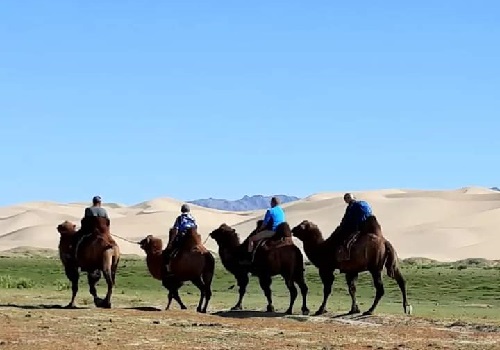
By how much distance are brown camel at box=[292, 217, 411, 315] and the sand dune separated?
181 ft

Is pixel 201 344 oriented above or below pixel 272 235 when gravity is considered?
below

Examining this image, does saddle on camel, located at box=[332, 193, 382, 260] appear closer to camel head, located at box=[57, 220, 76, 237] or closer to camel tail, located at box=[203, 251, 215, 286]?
camel tail, located at box=[203, 251, 215, 286]

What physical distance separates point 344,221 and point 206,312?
334 centimetres

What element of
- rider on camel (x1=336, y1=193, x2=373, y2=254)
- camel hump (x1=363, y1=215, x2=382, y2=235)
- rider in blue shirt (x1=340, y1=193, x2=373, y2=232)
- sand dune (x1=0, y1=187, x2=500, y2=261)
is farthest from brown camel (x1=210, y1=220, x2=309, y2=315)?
sand dune (x1=0, y1=187, x2=500, y2=261)

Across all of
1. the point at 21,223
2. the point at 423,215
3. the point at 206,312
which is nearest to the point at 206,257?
the point at 206,312

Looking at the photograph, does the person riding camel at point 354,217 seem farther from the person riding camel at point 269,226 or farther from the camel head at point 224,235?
the camel head at point 224,235

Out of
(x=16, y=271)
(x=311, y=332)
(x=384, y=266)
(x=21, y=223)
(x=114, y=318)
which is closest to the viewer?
(x=311, y=332)

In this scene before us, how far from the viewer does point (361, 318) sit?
72.4 ft

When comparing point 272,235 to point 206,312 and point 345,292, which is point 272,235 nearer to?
point 206,312

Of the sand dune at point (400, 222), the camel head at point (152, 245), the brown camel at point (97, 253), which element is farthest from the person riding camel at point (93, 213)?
the sand dune at point (400, 222)

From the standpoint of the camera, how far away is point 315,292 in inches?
1403

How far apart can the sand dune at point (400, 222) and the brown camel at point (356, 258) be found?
55.2 metres

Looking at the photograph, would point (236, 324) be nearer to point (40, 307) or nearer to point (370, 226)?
point (370, 226)

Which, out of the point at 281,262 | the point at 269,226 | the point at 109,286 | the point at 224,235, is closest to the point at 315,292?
the point at 224,235
